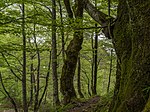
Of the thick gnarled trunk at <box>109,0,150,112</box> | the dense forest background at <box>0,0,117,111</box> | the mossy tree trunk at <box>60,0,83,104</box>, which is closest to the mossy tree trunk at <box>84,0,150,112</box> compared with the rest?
the thick gnarled trunk at <box>109,0,150,112</box>

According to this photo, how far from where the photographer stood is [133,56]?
2891mm

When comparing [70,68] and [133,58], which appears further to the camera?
[70,68]

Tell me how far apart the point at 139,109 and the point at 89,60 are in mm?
14729

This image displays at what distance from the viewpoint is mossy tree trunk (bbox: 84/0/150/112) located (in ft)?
8.63

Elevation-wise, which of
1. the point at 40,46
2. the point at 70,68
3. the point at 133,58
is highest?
the point at 40,46

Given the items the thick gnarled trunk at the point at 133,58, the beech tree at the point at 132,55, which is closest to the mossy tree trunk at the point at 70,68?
the beech tree at the point at 132,55

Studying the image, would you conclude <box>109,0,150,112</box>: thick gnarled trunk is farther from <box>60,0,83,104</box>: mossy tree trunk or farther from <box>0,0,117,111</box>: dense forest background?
<box>60,0,83,104</box>: mossy tree trunk

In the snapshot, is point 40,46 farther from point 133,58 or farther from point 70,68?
point 133,58

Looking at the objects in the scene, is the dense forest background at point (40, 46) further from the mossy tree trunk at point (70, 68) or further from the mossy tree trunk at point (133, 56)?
the mossy tree trunk at point (133, 56)

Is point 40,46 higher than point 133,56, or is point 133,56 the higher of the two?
point 40,46

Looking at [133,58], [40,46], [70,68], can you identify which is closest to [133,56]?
[133,58]

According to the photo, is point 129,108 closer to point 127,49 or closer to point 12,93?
point 127,49

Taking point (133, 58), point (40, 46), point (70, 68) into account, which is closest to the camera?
point (133, 58)

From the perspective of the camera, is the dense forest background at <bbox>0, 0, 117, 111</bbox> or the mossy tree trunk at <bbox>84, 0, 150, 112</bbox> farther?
the dense forest background at <bbox>0, 0, 117, 111</bbox>
